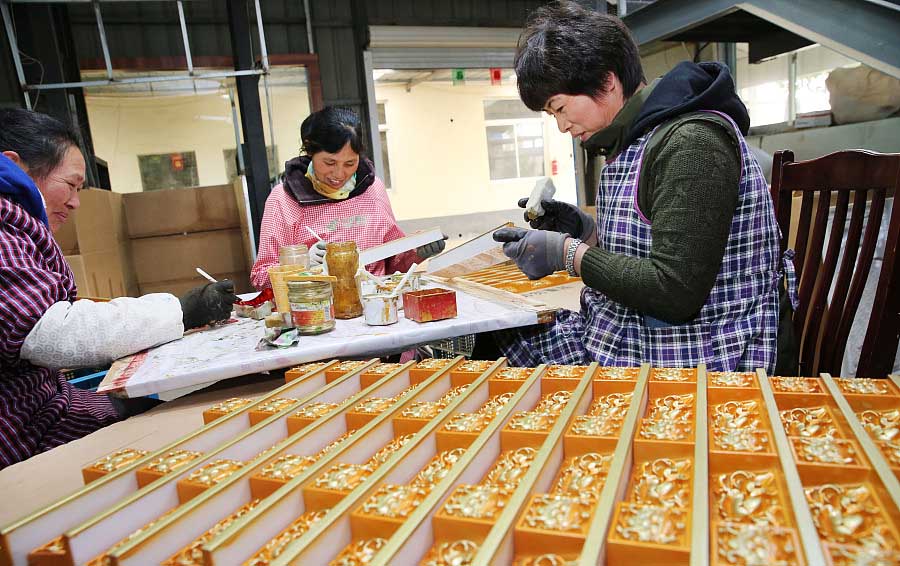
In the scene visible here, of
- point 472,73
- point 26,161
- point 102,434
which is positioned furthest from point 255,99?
point 472,73

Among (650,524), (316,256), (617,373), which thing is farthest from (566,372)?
(316,256)

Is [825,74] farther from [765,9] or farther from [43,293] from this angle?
[43,293]

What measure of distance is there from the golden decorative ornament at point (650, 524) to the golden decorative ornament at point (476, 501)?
0.11 metres

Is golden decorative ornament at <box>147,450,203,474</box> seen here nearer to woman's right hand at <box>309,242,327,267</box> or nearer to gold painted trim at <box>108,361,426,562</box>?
gold painted trim at <box>108,361,426,562</box>

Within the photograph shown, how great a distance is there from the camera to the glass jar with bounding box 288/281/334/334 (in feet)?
4.71

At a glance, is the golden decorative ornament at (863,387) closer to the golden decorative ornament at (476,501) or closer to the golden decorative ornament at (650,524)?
the golden decorative ornament at (650,524)

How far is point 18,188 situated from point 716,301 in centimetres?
172

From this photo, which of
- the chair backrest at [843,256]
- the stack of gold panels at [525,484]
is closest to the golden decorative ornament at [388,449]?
the stack of gold panels at [525,484]

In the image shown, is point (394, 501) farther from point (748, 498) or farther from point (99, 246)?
point (99, 246)

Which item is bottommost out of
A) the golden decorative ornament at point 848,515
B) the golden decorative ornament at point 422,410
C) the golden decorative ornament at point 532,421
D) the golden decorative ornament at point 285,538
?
the golden decorative ornament at point 285,538

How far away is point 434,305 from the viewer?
150 centimetres

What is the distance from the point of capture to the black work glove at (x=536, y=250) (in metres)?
1.51

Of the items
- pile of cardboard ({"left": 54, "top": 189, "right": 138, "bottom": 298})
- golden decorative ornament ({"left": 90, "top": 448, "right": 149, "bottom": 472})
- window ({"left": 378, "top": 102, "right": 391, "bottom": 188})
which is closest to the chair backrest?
golden decorative ornament ({"left": 90, "top": 448, "right": 149, "bottom": 472})

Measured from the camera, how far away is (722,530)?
1.56 feet
